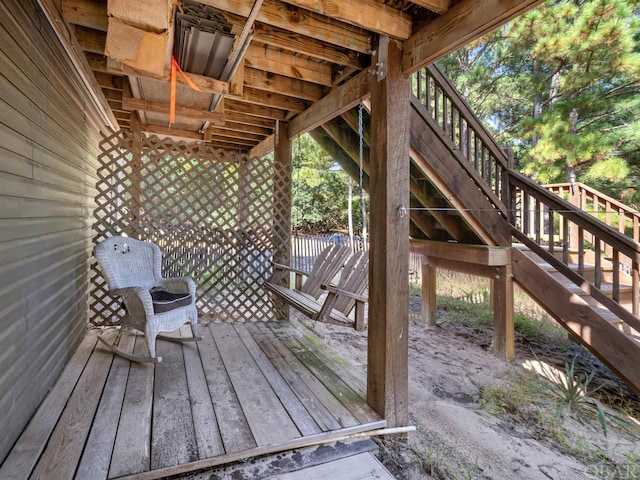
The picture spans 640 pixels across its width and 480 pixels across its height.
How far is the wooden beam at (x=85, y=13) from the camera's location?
1929 millimetres

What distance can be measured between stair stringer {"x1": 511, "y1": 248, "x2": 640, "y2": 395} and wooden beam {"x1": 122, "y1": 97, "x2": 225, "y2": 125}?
3.39 meters

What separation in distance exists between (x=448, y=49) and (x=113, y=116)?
3.86 m

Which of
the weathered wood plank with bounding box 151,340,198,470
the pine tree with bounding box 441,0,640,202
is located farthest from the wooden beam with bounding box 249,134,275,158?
the pine tree with bounding box 441,0,640,202

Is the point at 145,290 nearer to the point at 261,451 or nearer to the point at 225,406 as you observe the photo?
the point at 225,406

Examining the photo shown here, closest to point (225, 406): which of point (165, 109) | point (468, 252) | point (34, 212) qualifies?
point (34, 212)

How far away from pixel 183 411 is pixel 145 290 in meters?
1.03

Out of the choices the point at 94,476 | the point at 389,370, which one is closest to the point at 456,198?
the point at 389,370

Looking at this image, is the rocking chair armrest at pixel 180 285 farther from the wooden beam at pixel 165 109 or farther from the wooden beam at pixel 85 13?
the wooden beam at pixel 85 13

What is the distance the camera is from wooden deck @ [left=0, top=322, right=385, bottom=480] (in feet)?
5.05

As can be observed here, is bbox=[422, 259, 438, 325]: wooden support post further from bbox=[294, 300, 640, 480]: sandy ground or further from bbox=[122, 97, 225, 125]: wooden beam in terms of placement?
bbox=[122, 97, 225, 125]: wooden beam

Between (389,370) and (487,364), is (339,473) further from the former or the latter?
(487,364)

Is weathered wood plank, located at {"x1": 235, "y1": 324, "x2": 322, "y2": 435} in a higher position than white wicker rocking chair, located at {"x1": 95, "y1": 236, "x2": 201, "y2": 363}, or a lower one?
lower

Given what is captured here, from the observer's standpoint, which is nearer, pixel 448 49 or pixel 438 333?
pixel 448 49

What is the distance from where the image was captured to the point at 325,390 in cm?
226
